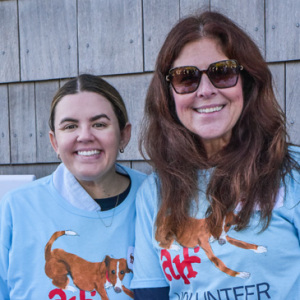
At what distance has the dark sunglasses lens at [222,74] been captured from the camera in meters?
1.41

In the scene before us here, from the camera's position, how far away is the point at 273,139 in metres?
1.44

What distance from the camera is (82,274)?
1.54 metres

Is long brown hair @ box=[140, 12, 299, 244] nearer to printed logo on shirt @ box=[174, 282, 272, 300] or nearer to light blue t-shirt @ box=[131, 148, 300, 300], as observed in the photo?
light blue t-shirt @ box=[131, 148, 300, 300]

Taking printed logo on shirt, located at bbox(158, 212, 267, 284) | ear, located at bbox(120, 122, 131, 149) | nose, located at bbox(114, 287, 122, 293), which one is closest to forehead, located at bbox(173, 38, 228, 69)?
ear, located at bbox(120, 122, 131, 149)

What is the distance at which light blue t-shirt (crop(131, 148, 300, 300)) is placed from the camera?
4.28ft

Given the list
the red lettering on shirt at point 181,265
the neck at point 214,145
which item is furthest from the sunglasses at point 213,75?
the red lettering on shirt at point 181,265

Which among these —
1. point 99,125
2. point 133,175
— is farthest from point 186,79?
point 133,175

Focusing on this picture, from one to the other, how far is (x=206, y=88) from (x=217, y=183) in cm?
31

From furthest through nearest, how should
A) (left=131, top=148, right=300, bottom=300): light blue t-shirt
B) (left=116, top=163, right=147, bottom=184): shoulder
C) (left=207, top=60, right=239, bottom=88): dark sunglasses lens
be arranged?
(left=116, top=163, right=147, bottom=184): shoulder → (left=207, top=60, right=239, bottom=88): dark sunglasses lens → (left=131, top=148, right=300, bottom=300): light blue t-shirt

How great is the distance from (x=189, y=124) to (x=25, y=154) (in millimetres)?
1168

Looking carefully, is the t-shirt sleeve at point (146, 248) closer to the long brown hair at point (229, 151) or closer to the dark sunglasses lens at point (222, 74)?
the long brown hair at point (229, 151)

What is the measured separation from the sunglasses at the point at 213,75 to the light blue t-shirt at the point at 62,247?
1.77 feet

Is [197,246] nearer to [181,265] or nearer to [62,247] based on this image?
A: [181,265]

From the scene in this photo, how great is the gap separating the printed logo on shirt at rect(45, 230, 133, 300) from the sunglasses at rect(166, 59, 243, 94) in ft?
2.19
